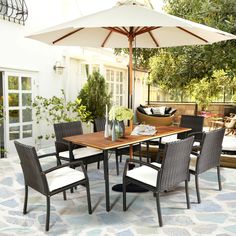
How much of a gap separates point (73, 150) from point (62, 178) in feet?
3.87

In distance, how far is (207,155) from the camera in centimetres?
359

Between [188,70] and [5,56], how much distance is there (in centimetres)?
386

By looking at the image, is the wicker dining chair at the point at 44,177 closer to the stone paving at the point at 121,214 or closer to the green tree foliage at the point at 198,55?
the stone paving at the point at 121,214

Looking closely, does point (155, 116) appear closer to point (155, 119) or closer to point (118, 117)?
point (155, 119)

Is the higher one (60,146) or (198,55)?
(198,55)

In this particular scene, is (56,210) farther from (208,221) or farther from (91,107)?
(91,107)

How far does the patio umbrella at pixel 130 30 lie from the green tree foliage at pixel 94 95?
112 inches

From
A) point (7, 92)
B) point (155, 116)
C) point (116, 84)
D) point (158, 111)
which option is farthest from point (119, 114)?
point (158, 111)

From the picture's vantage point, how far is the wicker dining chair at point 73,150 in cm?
392

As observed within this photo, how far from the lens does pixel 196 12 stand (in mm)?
4719

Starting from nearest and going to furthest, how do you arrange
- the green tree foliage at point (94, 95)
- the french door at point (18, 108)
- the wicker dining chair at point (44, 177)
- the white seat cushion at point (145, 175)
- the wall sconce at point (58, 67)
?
the wicker dining chair at point (44, 177), the white seat cushion at point (145, 175), the french door at point (18, 108), the wall sconce at point (58, 67), the green tree foliage at point (94, 95)

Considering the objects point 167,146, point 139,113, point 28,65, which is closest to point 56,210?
point 167,146

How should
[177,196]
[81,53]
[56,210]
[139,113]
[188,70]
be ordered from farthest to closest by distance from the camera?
[139,113], [81,53], [188,70], [177,196], [56,210]

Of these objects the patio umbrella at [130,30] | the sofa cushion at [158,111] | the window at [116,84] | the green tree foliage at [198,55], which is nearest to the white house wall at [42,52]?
the window at [116,84]
